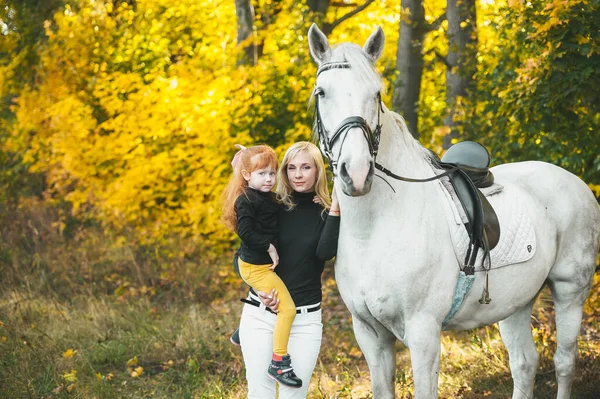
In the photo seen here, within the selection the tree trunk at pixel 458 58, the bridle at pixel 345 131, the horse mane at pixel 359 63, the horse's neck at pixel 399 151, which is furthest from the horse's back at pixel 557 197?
the tree trunk at pixel 458 58

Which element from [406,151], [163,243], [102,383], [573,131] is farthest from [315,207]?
[163,243]

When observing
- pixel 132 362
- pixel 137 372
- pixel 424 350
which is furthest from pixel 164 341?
pixel 424 350

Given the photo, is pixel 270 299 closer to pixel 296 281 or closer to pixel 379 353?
pixel 296 281

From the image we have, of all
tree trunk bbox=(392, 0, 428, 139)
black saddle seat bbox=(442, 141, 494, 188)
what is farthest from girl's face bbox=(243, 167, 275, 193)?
tree trunk bbox=(392, 0, 428, 139)

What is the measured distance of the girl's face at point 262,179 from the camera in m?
3.05

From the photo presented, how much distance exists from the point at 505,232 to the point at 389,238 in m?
0.77

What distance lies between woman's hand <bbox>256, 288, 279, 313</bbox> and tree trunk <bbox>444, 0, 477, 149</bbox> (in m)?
4.86

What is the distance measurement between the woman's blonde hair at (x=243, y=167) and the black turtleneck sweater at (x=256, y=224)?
0.07 meters

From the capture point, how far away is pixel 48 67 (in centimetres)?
1001

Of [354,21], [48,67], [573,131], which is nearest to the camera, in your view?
[573,131]

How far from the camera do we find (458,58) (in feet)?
25.4

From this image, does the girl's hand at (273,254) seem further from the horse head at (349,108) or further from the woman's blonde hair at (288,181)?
the horse head at (349,108)

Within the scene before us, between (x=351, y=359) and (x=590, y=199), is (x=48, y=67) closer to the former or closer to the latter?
(x=351, y=359)

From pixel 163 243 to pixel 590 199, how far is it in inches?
247
